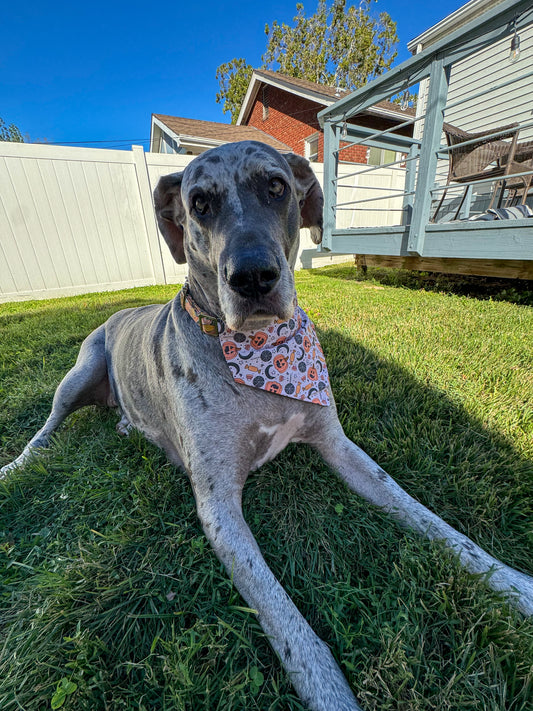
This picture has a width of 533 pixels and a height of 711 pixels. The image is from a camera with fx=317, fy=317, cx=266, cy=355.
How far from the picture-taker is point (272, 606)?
3.43ft

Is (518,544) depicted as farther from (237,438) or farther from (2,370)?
(2,370)

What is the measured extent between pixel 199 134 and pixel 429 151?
38.2 feet

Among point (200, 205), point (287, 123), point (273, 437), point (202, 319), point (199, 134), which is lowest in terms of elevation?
point (273, 437)

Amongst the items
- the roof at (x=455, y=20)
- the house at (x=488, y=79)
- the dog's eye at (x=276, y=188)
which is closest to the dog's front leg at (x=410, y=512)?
the dog's eye at (x=276, y=188)

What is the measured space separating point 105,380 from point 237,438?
1556 millimetres

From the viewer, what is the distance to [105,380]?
2.46 meters

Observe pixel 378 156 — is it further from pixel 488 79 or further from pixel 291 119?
pixel 488 79

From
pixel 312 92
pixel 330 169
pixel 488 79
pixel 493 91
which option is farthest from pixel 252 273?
pixel 312 92

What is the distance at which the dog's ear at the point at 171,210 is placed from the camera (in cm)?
174

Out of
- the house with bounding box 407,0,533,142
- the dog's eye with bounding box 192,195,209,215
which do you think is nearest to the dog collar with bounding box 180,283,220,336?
the dog's eye with bounding box 192,195,209,215

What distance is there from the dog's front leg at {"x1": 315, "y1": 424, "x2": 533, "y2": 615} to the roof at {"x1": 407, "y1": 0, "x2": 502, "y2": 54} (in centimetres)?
1050

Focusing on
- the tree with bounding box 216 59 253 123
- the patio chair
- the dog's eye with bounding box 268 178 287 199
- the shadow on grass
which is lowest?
the shadow on grass

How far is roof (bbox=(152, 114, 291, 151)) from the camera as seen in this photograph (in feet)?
42.6

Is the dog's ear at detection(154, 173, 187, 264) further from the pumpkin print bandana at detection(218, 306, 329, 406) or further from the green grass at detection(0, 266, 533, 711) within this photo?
the green grass at detection(0, 266, 533, 711)
